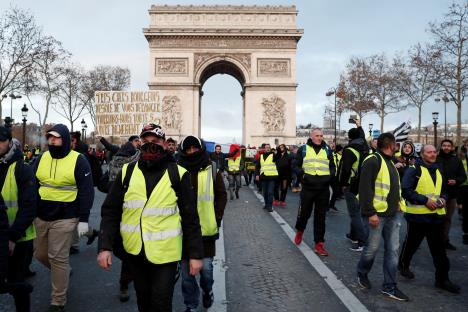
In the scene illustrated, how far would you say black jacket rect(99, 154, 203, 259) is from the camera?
9.60ft

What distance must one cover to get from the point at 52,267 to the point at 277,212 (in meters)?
7.05

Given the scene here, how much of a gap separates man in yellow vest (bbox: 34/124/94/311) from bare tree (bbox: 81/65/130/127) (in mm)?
48937

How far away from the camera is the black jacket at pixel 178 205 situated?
293 cm

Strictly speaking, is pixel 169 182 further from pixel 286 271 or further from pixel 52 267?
pixel 286 271

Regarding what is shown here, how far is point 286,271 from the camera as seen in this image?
5.34 m

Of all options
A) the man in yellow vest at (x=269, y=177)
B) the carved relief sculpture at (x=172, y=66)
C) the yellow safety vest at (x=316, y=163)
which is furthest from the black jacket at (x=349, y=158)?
the carved relief sculpture at (x=172, y=66)

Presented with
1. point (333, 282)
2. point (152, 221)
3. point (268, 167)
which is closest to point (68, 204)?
point (152, 221)

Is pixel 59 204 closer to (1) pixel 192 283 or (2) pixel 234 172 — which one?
(1) pixel 192 283

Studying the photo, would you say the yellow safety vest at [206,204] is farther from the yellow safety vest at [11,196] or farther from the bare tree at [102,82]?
the bare tree at [102,82]

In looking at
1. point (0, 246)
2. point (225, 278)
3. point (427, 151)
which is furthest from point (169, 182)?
point (427, 151)

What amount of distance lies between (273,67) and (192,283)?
31.1 metres

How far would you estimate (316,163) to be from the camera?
6477 millimetres

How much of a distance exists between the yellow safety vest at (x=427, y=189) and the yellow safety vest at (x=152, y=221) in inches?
131

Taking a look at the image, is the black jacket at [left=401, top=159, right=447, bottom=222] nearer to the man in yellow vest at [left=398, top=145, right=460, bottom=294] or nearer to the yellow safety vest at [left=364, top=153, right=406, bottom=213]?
the man in yellow vest at [left=398, top=145, right=460, bottom=294]
